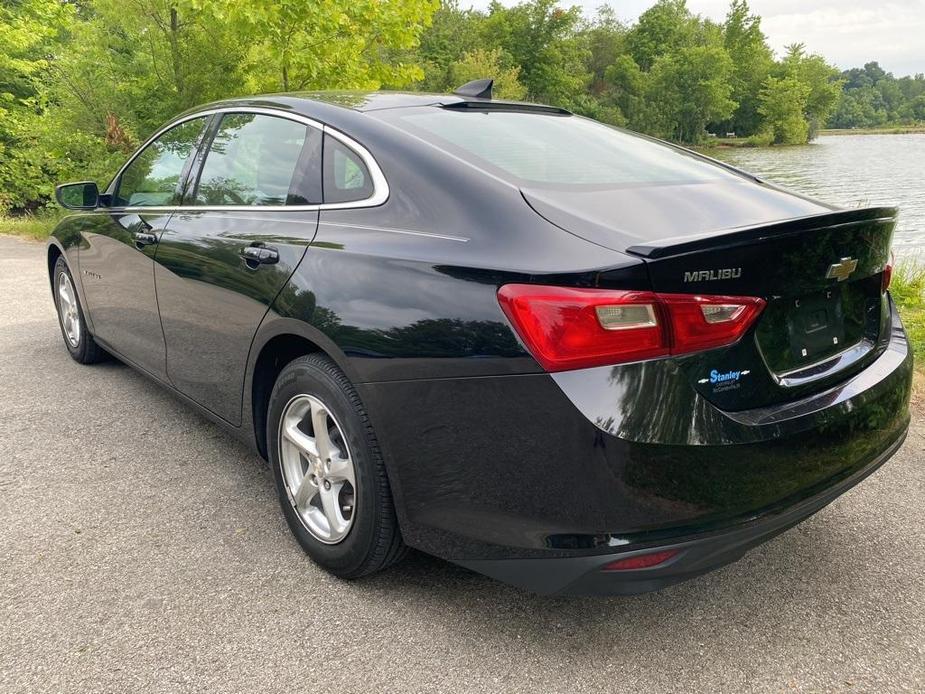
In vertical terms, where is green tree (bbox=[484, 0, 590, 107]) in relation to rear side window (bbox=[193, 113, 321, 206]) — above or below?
above

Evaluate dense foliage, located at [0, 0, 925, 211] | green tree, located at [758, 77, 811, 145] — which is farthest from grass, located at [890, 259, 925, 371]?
green tree, located at [758, 77, 811, 145]

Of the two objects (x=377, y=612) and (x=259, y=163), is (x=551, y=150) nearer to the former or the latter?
(x=259, y=163)

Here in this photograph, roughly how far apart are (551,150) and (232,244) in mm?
1273

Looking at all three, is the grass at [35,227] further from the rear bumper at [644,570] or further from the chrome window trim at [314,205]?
the rear bumper at [644,570]

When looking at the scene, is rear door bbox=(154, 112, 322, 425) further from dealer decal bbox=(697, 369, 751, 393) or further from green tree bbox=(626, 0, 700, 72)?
green tree bbox=(626, 0, 700, 72)

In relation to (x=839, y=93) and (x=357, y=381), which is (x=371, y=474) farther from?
(x=839, y=93)

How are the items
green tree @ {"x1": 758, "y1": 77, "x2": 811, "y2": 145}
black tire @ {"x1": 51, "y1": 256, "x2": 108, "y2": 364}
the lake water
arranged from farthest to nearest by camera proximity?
green tree @ {"x1": 758, "y1": 77, "x2": 811, "y2": 145}, the lake water, black tire @ {"x1": 51, "y1": 256, "x2": 108, "y2": 364}

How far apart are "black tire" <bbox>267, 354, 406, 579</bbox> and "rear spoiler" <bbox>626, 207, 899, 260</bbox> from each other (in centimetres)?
99

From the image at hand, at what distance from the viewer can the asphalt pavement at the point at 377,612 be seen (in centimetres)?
211

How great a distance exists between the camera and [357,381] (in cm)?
229

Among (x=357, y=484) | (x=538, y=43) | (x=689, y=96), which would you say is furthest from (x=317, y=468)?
(x=689, y=96)

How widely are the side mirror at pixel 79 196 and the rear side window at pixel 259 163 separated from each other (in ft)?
4.46

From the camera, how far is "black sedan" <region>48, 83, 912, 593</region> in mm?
1850

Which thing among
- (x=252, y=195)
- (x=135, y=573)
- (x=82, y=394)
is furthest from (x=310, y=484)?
(x=82, y=394)
